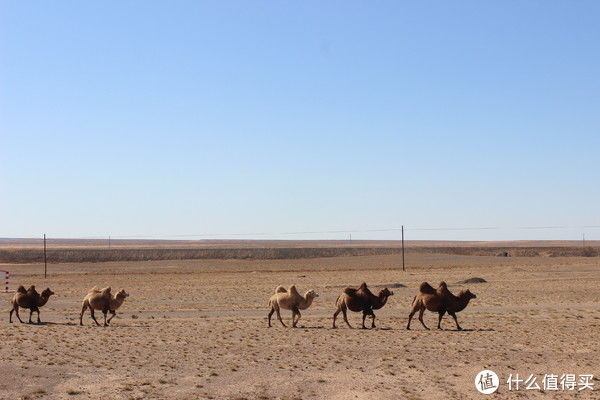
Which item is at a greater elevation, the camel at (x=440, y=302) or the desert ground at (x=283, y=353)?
the camel at (x=440, y=302)

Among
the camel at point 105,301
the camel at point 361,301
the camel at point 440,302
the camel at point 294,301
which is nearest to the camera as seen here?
the camel at point 440,302

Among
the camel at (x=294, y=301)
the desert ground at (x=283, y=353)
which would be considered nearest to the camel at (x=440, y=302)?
the desert ground at (x=283, y=353)

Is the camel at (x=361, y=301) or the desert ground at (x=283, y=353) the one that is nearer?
the desert ground at (x=283, y=353)

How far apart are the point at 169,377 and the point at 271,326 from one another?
365 inches

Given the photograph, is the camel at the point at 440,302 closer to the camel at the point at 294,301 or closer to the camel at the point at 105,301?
the camel at the point at 294,301

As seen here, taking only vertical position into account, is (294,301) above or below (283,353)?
above

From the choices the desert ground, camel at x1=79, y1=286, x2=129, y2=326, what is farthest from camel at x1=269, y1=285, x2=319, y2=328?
camel at x1=79, y1=286, x2=129, y2=326

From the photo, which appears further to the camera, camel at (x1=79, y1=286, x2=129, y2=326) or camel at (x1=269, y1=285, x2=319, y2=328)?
camel at (x1=79, y1=286, x2=129, y2=326)

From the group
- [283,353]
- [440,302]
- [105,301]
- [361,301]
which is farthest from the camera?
[105,301]

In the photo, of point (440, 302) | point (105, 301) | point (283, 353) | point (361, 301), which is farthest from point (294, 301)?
point (105, 301)

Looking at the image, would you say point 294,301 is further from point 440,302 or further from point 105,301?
point 105,301

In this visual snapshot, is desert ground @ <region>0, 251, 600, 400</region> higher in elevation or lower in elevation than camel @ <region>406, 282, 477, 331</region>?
lower

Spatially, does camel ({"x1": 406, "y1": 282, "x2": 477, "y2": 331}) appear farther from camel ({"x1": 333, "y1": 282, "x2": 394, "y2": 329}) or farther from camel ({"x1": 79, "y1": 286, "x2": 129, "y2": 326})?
camel ({"x1": 79, "y1": 286, "x2": 129, "y2": 326})

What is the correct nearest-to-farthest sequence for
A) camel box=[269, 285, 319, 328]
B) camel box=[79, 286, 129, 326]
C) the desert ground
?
1. the desert ground
2. camel box=[269, 285, 319, 328]
3. camel box=[79, 286, 129, 326]
